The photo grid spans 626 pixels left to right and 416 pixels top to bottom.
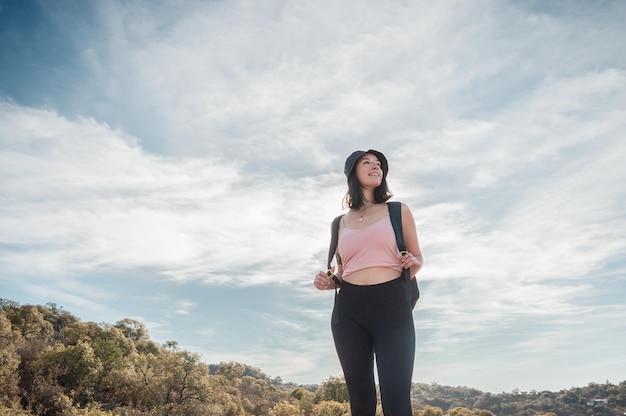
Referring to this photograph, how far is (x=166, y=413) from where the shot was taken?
1688 inches

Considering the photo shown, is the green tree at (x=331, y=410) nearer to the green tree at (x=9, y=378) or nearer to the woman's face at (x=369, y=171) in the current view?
the green tree at (x=9, y=378)

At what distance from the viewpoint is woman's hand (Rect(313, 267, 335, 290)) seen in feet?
11.6

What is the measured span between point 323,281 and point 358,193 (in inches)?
33.2

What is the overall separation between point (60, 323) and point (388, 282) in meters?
102

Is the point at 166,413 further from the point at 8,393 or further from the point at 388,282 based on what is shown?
the point at 388,282

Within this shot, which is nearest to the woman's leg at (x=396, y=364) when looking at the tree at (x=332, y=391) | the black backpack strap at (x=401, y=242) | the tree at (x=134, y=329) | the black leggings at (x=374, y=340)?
the black leggings at (x=374, y=340)

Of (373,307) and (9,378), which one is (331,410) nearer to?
(9,378)

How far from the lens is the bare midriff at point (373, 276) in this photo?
10.9 ft

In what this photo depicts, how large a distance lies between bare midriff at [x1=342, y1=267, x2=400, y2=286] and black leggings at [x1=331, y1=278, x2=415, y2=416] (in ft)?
0.19

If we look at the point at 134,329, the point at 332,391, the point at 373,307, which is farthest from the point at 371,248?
the point at 134,329

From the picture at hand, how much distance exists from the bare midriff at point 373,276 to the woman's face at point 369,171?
0.81m

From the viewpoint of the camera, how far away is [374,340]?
3.12 meters

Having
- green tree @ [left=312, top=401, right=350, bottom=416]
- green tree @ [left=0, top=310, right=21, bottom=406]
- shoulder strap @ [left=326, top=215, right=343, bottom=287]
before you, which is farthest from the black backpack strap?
green tree @ [left=312, top=401, right=350, bottom=416]

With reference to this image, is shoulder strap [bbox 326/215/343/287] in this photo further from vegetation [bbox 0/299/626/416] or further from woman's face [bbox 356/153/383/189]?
vegetation [bbox 0/299/626/416]
